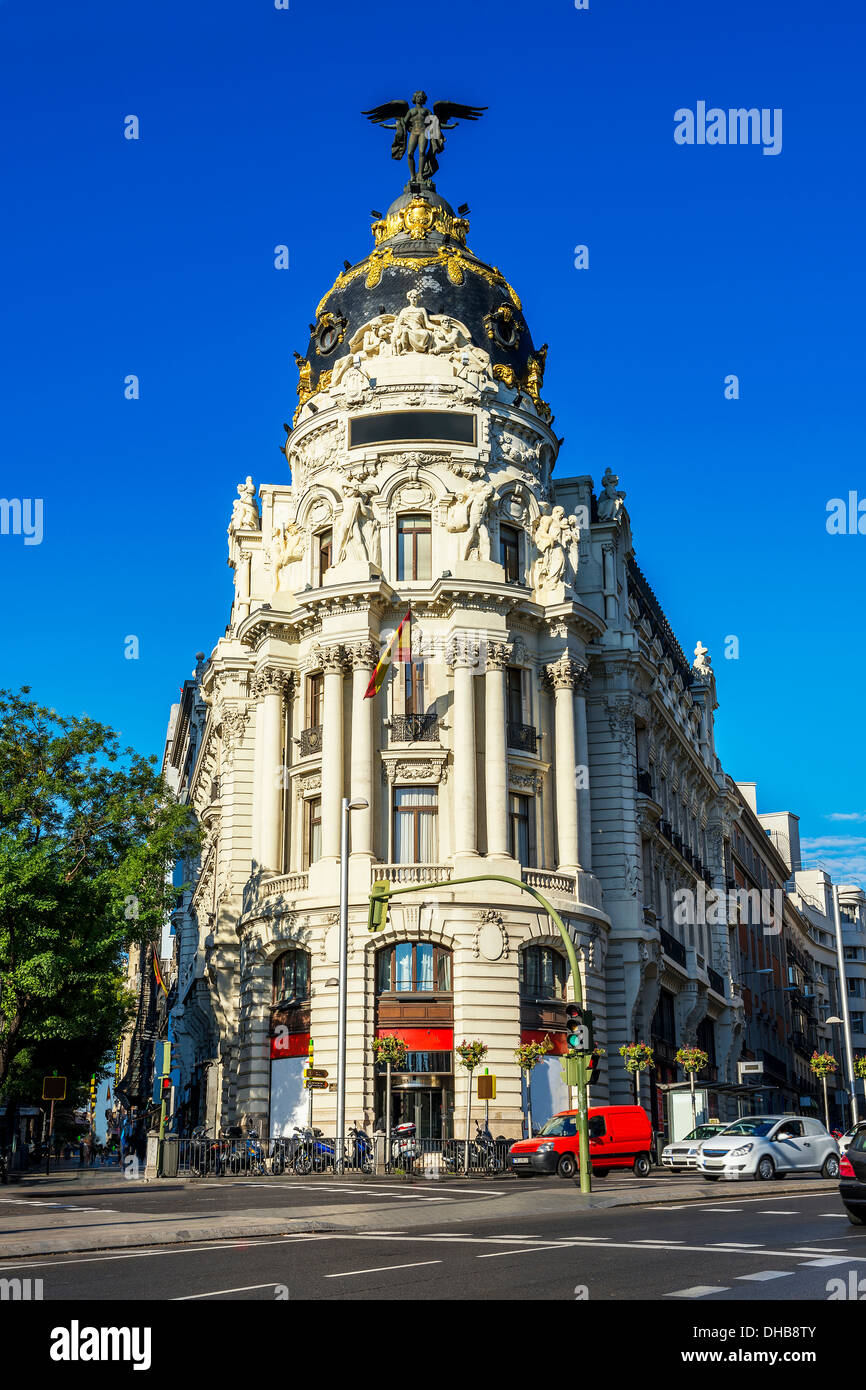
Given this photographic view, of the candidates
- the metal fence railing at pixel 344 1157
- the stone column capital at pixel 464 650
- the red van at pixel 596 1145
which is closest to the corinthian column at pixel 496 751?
the stone column capital at pixel 464 650

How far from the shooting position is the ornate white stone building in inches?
1832

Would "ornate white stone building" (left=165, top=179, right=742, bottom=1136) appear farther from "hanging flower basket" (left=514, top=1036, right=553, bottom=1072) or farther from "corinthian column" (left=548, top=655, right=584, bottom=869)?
"hanging flower basket" (left=514, top=1036, right=553, bottom=1072)

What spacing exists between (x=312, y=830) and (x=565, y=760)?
924cm

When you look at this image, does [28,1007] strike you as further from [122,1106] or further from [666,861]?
[122,1106]

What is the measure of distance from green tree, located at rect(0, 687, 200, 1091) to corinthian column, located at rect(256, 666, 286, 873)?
4487 mm

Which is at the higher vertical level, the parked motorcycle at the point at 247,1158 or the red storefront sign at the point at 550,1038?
the red storefront sign at the point at 550,1038

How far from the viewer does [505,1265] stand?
15156mm

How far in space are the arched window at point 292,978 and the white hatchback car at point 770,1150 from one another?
666 inches

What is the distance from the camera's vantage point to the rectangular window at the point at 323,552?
175 feet

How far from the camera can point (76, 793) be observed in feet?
143

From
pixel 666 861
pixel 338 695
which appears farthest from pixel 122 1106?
pixel 338 695

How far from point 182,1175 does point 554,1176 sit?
10638 mm

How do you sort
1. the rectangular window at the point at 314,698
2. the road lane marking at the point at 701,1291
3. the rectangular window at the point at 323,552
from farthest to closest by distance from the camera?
the rectangular window at the point at 323,552 → the rectangular window at the point at 314,698 → the road lane marking at the point at 701,1291

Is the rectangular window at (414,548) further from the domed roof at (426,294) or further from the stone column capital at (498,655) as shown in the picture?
the domed roof at (426,294)
